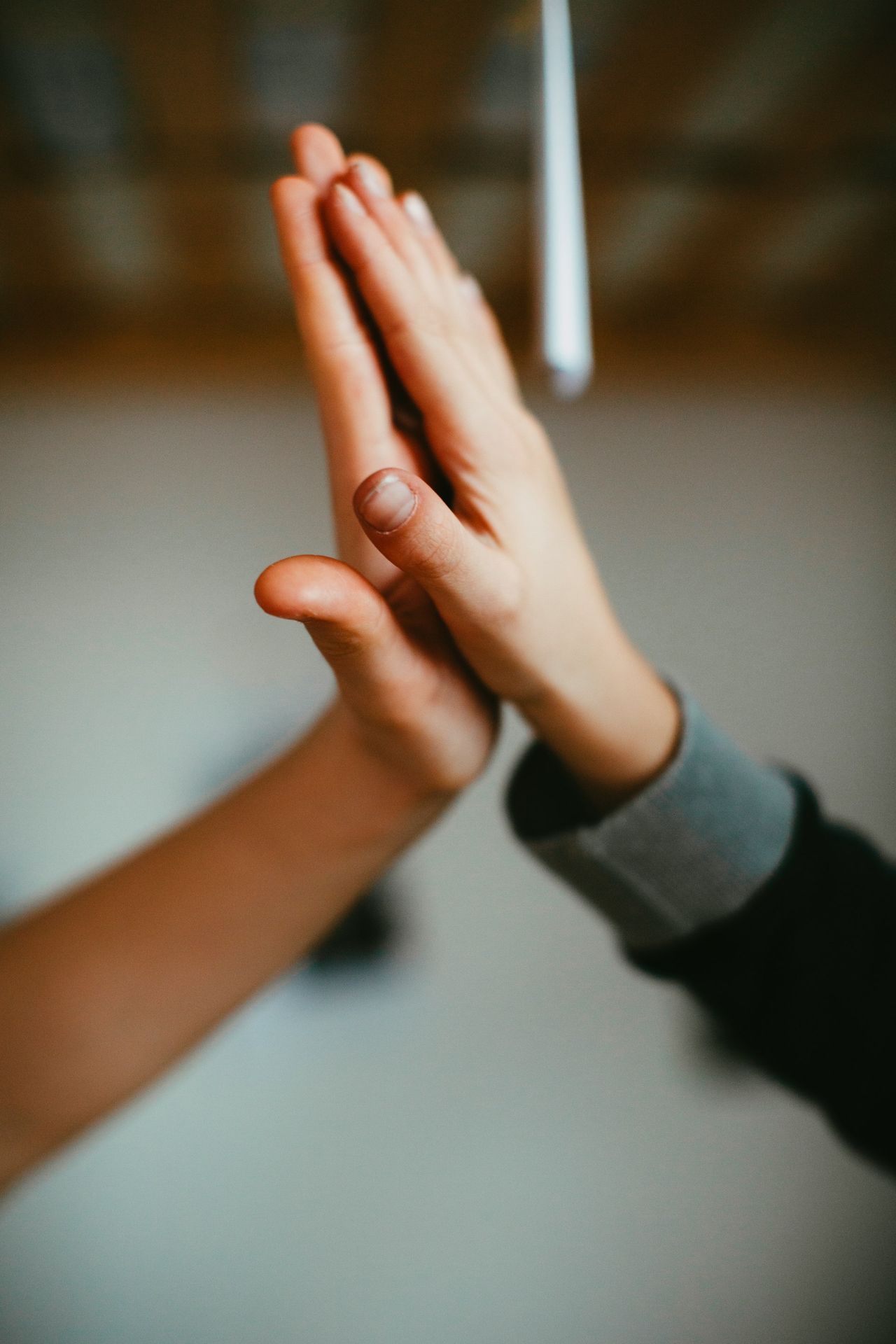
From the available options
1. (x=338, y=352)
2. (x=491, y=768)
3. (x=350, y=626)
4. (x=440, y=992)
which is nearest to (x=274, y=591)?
(x=350, y=626)

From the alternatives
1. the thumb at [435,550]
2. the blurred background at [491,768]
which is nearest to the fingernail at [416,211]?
the thumb at [435,550]

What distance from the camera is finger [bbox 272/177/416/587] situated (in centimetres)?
33

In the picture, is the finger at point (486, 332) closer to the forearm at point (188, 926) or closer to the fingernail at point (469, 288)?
the fingernail at point (469, 288)

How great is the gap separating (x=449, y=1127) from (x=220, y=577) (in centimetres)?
113

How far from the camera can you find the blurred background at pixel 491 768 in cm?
145

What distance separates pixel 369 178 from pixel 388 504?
0.19 meters

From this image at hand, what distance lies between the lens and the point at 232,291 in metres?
1.41

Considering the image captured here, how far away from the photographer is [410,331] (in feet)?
1.09

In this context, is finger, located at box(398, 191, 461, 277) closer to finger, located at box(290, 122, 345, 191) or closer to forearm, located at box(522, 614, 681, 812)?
finger, located at box(290, 122, 345, 191)

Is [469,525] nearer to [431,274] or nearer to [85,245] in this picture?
[431,274]

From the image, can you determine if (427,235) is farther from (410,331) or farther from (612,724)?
(612,724)

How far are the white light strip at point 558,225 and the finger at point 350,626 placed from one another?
0.14 meters

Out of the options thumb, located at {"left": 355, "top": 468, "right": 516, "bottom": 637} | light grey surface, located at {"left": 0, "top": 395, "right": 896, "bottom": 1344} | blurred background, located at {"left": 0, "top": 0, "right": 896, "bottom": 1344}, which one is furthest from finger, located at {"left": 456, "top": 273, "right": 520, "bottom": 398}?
light grey surface, located at {"left": 0, "top": 395, "right": 896, "bottom": 1344}

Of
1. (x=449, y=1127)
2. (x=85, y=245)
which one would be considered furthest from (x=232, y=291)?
(x=449, y=1127)
